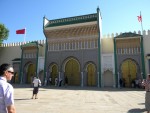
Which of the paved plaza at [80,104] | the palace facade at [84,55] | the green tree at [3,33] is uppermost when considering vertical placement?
the green tree at [3,33]

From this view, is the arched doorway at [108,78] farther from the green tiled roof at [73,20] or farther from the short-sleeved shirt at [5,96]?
the short-sleeved shirt at [5,96]

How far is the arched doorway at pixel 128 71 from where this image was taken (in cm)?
2200

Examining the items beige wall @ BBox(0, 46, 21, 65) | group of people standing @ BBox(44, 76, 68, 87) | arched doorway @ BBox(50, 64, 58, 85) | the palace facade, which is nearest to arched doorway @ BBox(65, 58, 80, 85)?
the palace facade

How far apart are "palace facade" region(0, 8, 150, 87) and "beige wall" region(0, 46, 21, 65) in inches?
74.2

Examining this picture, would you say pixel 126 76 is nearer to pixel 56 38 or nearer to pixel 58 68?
pixel 58 68

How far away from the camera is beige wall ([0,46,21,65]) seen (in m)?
30.9

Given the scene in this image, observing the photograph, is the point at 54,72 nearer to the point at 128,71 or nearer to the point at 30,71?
the point at 30,71

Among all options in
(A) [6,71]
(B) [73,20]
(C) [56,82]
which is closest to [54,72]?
(C) [56,82]

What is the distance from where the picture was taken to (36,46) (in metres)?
27.9

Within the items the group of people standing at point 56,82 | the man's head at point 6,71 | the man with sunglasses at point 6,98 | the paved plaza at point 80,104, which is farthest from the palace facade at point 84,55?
the man with sunglasses at point 6,98

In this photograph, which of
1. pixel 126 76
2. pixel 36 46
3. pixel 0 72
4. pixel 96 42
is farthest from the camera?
pixel 36 46

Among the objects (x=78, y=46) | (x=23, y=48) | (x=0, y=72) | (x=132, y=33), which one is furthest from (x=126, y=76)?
(x=0, y=72)

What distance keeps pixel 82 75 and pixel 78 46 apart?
4304 mm

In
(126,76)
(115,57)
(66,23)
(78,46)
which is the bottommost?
(126,76)
